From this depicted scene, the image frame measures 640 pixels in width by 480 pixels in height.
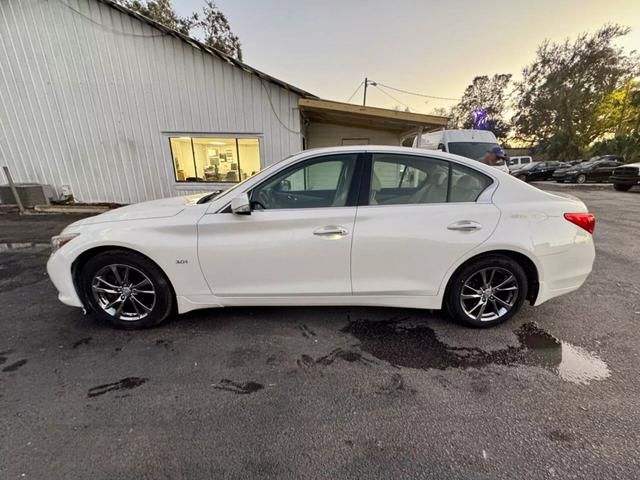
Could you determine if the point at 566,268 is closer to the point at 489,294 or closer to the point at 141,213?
the point at 489,294

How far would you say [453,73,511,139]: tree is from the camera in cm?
4562

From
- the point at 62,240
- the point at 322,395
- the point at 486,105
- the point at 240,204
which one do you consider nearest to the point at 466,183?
the point at 240,204

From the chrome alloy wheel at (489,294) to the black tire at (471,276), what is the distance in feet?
0.06

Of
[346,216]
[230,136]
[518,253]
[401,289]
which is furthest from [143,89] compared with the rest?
[518,253]

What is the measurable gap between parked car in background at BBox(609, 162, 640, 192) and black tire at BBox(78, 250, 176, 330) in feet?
60.2

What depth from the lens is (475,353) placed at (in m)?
2.37

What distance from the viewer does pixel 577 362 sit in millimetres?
2264

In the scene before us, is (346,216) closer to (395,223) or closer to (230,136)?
(395,223)

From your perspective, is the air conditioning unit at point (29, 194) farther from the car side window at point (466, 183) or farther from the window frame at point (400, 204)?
the car side window at point (466, 183)

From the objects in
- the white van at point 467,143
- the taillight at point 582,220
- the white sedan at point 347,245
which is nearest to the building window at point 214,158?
the white sedan at point 347,245

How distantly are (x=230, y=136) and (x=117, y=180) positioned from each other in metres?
3.52

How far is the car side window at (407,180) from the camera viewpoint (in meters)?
2.51

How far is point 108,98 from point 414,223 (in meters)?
8.95

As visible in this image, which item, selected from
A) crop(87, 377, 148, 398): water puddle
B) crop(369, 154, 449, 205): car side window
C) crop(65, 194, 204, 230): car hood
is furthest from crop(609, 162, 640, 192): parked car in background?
crop(87, 377, 148, 398): water puddle
